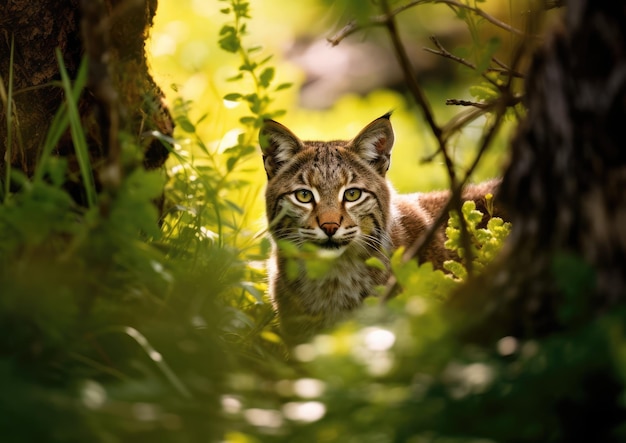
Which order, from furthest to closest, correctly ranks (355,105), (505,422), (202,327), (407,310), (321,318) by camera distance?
(355,105)
(321,318)
(202,327)
(407,310)
(505,422)

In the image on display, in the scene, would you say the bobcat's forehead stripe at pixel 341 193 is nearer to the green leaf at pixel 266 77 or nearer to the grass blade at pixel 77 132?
the green leaf at pixel 266 77

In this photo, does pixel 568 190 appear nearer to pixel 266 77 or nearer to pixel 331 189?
pixel 266 77

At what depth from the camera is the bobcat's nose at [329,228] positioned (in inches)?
148

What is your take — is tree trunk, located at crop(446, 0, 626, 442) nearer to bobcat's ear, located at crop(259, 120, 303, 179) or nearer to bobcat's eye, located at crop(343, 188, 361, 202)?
bobcat's eye, located at crop(343, 188, 361, 202)

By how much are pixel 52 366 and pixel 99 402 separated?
33 cm

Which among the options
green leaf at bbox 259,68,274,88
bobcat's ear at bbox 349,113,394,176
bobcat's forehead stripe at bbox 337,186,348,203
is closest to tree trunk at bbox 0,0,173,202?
green leaf at bbox 259,68,274,88

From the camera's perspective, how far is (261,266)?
4.18 m

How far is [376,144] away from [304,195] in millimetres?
491

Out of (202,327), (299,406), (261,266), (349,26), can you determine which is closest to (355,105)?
(261,266)

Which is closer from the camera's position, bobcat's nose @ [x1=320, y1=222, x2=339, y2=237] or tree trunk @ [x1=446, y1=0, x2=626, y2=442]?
tree trunk @ [x1=446, y1=0, x2=626, y2=442]

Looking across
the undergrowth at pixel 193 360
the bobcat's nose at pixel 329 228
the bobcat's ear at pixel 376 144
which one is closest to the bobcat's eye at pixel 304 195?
the bobcat's nose at pixel 329 228

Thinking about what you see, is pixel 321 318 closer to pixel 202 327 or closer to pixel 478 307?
pixel 202 327

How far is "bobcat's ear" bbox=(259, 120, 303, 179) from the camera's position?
4059mm

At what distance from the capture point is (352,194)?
4020 millimetres
